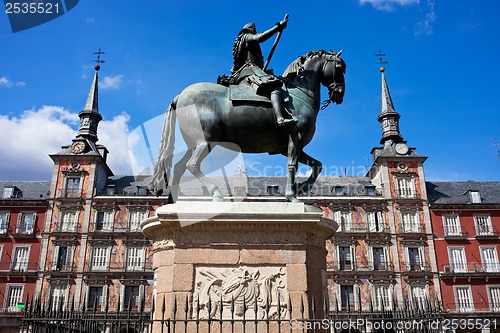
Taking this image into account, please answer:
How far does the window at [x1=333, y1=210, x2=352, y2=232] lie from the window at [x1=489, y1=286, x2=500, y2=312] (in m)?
13.1

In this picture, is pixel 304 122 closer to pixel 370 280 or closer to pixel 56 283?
pixel 370 280

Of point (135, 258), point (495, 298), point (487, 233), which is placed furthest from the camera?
point (487, 233)

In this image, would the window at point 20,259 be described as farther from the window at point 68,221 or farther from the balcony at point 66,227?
the window at point 68,221

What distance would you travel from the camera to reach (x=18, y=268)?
40281 mm

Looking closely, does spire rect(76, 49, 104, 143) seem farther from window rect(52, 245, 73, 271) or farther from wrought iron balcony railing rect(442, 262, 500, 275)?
wrought iron balcony railing rect(442, 262, 500, 275)

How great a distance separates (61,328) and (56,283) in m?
37.5

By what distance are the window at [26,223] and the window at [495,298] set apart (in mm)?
41029

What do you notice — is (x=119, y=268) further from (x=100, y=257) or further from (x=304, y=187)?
(x=304, y=187)

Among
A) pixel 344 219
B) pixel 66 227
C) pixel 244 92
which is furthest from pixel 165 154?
pixel 66 227

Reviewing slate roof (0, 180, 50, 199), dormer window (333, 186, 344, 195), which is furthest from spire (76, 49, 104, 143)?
dormer window (333, 186, 344, 195)

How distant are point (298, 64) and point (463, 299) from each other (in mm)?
39004

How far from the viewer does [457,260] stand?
40.8 m

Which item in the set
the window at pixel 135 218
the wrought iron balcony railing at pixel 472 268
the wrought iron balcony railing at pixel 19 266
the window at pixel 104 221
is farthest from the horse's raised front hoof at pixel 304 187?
the wrought iron balcony railing at pixel 19 266

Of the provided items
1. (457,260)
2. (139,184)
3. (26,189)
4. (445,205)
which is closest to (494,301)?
(457,260)
